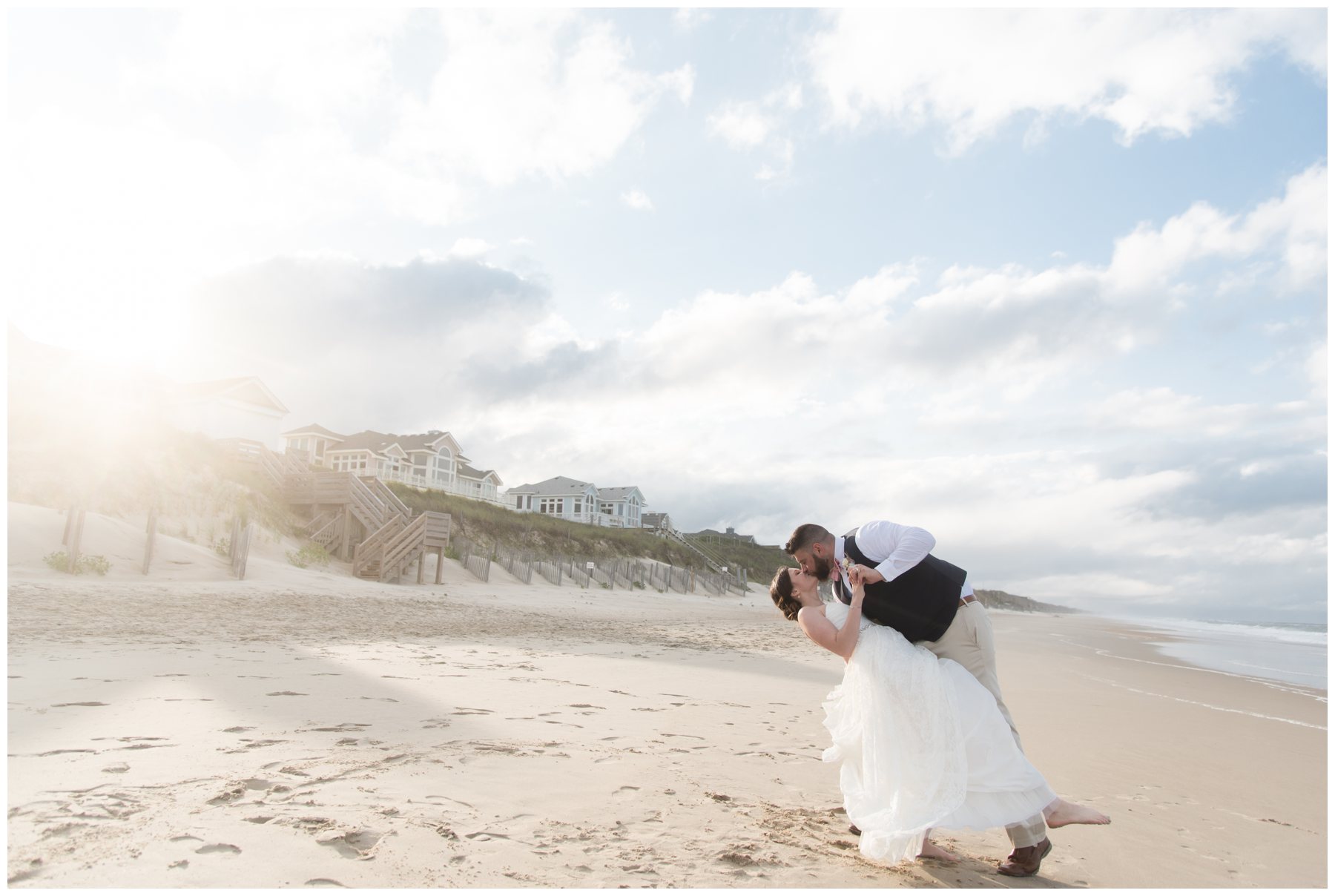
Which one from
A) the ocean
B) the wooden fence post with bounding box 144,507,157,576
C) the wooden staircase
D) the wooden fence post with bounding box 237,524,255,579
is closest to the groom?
the ocean

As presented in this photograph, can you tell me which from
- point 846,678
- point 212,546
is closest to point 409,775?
point 846,678

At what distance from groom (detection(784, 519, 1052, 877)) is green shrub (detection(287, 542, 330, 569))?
20.3 meters

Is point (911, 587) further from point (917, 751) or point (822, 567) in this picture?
point (917, 751)

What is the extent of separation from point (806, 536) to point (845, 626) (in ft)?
1.53

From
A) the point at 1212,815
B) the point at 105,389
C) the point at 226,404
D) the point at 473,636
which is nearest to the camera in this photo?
the point at 1212,815

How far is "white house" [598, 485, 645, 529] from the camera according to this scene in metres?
87.5

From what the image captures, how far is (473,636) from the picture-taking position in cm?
1148

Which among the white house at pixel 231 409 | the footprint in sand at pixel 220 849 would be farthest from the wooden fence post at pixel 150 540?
the white house at pixel 231 409

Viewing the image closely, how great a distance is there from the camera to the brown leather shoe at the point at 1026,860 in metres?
3.21

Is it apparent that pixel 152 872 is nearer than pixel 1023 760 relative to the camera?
Yes

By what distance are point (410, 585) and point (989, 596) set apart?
92.5 meters

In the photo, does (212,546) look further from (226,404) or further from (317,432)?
(317,432)

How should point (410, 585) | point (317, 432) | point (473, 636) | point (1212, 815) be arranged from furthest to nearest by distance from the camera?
point (317, 432), point (410, 585), point (473, 636), point (1212, 815)

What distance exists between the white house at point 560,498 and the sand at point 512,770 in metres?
70.2
